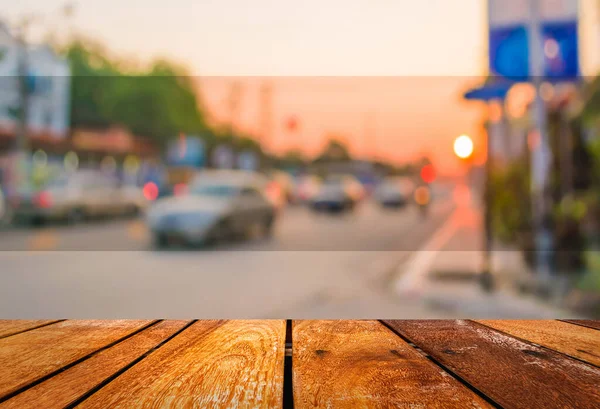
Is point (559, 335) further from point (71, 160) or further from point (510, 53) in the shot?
point (71, 160)

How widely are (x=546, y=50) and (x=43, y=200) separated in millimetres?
13692

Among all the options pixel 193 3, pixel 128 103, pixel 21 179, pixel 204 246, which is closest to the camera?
pixel 193 3

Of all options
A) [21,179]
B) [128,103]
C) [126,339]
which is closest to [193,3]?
[126,339]

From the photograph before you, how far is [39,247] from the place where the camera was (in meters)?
12.3

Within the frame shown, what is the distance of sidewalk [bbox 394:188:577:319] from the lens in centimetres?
579

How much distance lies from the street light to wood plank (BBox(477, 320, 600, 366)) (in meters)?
6.63

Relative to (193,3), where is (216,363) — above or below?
below

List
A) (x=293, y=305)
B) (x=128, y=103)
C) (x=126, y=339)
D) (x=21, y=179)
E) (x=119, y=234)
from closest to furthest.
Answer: (x=126, y=339), (x=293, y=305), (x=119, y=234), (x=21, y=179), (x=128, y=103)

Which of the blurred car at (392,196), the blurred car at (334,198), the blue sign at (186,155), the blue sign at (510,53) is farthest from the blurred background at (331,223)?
the blue sign at (186,155)

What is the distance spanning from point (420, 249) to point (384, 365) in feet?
38.9

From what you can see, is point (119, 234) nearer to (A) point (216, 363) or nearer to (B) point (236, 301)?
(B) point (236, 301)

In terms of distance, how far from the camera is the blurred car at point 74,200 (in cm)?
1627

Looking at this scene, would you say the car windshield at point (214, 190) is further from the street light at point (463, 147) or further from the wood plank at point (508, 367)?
the wood plank at point (508, 367)

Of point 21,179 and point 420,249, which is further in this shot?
point 21,179
